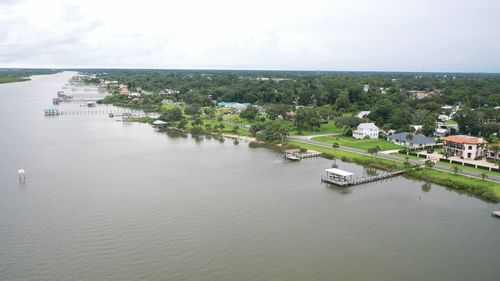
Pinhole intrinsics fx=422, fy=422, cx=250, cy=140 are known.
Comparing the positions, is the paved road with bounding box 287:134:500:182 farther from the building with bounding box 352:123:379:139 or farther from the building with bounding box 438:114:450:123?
the building with bounding box 438:114:450:123

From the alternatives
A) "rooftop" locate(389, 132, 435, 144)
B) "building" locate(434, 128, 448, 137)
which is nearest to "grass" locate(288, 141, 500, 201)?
"rooftop" locate(389, 132, 435, 144)

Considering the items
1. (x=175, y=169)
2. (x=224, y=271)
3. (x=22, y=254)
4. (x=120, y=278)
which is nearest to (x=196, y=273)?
(x=224, y=271)

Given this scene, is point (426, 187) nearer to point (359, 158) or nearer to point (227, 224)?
point (359, 158)

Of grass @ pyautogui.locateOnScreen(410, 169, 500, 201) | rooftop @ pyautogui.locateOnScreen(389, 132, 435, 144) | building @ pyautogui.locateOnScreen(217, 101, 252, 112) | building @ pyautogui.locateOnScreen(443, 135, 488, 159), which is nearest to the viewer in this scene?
grass @ pyautogui.locateOnScreen(410, 169, 500, 201)

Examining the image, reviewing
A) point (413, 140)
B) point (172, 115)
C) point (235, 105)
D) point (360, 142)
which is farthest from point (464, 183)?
point (235, 105)

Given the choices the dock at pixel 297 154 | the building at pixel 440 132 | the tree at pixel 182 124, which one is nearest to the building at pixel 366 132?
the building at pixel 440 132

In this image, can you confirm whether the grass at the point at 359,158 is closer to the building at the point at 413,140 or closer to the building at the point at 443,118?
the building at the point at 413,140
